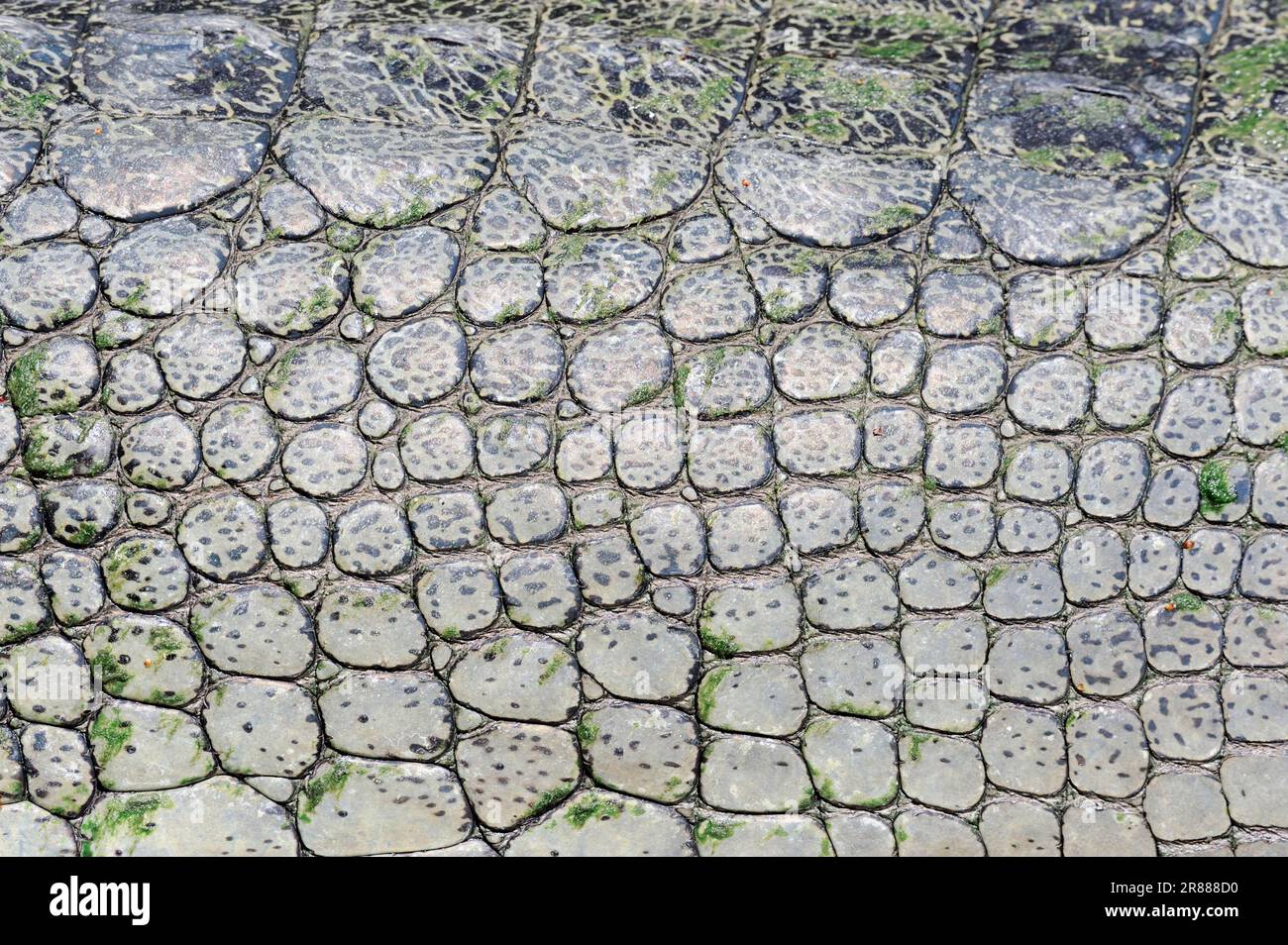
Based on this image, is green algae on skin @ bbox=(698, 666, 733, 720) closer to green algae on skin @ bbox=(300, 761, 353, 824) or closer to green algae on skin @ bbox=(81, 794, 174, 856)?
green algae on skin @ bbox=(300, 761, 353, 824)

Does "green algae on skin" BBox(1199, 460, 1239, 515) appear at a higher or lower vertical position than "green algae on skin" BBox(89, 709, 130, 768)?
higher

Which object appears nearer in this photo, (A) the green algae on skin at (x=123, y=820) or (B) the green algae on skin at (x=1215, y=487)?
(B) the green algae on skin at (x=1215, y=487)

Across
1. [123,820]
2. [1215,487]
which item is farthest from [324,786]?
[1215,487]

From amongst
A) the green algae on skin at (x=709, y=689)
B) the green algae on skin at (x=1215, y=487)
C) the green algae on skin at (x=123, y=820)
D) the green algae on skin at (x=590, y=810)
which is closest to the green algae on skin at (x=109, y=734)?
the green algae on skin at (x=123, y=820)

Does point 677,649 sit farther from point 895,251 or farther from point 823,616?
point 895,251

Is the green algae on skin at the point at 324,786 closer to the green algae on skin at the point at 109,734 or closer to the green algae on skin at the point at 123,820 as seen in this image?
the green algae on skin at the point at 123,820

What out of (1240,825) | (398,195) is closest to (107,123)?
(398,195)

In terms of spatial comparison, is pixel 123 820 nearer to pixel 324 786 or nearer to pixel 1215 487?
pixel 324 786

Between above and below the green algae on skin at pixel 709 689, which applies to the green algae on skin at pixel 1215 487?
above

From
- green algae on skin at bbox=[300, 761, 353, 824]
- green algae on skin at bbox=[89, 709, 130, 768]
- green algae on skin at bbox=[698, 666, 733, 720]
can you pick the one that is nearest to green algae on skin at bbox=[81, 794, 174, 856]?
green algae on skin at bbox=[89, 709, 130, 768]

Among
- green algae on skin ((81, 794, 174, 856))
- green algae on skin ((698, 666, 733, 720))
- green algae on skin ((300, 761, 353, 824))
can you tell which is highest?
green algae on skin ((698, 666, 733, 720))

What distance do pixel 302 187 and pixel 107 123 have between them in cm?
49

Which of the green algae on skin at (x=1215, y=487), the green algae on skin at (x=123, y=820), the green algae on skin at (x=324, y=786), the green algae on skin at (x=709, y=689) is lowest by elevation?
the green algae on skin at (x=123, y=820)

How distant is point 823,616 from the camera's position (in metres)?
2.66
